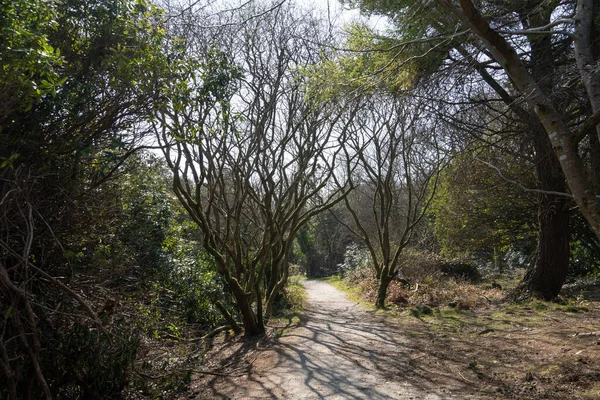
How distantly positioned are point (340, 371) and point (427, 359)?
1.40 metres

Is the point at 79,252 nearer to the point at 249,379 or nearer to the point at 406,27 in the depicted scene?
the point at 249,379

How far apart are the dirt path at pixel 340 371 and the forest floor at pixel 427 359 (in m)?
0.01

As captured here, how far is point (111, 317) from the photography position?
5031 millimetres

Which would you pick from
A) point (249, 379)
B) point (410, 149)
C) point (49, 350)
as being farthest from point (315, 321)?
point (49, 350)

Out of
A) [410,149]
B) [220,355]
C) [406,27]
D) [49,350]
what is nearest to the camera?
[49,350]

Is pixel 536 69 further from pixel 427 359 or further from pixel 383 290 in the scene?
pixel 383 290

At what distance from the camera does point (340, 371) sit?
6371 millimetres

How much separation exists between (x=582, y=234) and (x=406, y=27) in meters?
8.38

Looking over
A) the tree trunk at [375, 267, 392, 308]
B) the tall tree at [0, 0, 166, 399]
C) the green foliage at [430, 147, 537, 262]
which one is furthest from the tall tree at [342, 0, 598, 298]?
the tree trunk at [375, 267, 392, 308]

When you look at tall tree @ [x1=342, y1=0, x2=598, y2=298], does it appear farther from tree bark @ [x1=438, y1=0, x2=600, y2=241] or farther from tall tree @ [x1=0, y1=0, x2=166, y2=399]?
tall tree @ [x1=0, y1=0, x2=166, y2=399]

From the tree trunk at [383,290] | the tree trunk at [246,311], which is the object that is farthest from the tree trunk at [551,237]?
the tree trunk at [246,311]

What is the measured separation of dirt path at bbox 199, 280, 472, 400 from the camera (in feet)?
17.5

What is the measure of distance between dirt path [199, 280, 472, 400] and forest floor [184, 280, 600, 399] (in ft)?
0.05

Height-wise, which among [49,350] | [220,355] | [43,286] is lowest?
[220,355]
